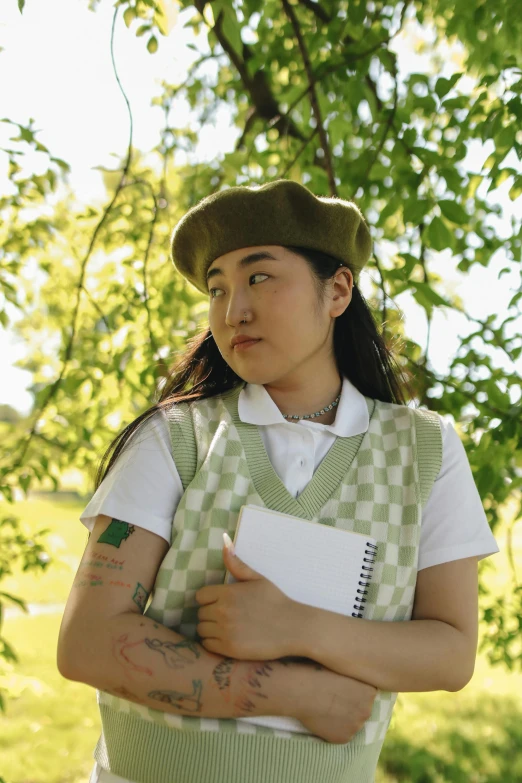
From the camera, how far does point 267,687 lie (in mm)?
1097

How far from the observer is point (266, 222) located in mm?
1321

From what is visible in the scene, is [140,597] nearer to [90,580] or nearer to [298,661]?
[90,580]

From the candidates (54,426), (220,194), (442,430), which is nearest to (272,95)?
(54,426)

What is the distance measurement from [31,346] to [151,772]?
9.38 ft

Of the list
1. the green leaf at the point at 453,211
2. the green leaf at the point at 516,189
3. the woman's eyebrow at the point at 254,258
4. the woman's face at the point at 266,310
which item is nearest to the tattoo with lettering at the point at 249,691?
the woman's face at the point at 266,310

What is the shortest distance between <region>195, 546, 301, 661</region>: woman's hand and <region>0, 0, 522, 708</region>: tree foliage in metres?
0.88

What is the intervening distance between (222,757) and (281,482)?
40cm

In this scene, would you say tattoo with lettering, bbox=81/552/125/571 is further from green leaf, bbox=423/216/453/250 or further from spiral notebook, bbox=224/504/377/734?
green leaf, bbox=423/216/453/250

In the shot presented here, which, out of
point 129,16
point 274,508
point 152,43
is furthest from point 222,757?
point 152,43

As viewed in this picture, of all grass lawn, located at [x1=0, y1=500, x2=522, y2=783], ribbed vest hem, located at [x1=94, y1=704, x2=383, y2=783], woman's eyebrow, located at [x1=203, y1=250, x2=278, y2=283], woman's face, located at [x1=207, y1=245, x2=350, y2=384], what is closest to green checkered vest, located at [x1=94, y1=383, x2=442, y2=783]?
ribbed vest hem, located at [x1=94, y1=704, x2=383, y2=783]

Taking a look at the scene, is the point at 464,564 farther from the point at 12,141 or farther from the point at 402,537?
the point at 12,141

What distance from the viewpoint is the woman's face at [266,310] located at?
1.31 metres

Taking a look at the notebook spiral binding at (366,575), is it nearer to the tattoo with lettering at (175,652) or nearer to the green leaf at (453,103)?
the tattoo with lettering at (175,652)

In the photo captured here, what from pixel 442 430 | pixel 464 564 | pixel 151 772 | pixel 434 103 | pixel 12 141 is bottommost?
pixel 151 772
